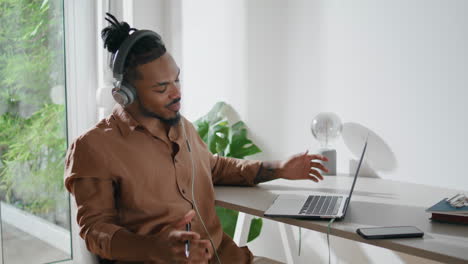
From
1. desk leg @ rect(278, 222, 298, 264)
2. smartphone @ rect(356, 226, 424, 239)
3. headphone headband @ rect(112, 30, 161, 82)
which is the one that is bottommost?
desk leg @ rect(278, 222, 298, 264)

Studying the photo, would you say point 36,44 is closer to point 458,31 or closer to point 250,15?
point 250,15

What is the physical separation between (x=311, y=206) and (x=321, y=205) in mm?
28

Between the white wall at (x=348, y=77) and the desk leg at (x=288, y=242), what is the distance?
0.05 meters

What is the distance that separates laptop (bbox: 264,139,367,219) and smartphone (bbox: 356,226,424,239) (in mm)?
101

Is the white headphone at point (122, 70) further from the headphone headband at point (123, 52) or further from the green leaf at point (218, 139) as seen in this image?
the green leaf at point (218, 139)

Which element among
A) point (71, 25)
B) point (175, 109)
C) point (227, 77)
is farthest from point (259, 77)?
point (71, 25)

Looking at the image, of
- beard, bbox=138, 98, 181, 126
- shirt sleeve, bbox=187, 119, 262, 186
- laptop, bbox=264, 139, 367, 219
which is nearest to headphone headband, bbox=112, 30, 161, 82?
beard, bbox=138, 98, 181, 126

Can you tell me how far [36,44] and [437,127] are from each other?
1.83 m

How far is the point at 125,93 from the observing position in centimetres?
123

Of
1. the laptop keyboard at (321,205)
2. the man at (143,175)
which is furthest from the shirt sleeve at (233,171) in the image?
the laptop keyboard at (321,205)

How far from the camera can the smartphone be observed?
0.98 metres

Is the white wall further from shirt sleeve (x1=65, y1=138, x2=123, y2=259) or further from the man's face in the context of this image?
shirt sleeve (x1=65, y1=138, x2=123, y2=259)

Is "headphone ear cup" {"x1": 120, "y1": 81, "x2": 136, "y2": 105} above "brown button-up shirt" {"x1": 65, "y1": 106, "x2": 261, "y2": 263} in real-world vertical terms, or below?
above

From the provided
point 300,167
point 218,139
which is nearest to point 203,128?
point 218,139
